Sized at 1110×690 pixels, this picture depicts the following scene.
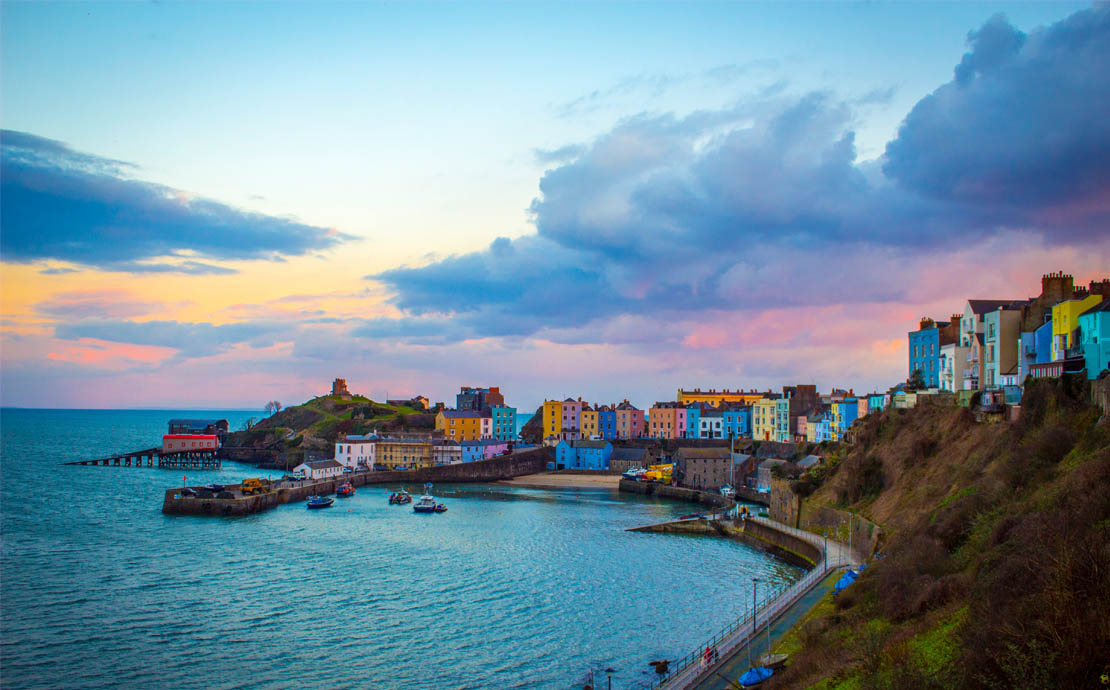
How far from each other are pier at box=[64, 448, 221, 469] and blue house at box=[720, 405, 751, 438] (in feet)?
254

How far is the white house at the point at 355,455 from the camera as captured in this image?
100250 millimetres

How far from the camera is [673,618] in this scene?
34.1 metres

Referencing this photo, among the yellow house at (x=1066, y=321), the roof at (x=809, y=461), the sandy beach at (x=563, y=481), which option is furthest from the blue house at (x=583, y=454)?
the yellow house at (x=1066, y=321)

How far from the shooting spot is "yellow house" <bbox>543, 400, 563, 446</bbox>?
126 m

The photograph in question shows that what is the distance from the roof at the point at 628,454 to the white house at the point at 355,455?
34.1 metres

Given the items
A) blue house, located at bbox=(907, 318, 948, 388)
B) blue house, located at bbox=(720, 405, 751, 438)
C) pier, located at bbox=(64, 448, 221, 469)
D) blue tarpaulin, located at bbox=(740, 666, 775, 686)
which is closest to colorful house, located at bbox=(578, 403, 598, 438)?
blue house, located at bbox=(720, 405, 751, 438)

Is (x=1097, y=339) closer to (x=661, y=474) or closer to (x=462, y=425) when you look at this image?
(x=661, y=474)

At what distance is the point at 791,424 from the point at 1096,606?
90090 millimetres

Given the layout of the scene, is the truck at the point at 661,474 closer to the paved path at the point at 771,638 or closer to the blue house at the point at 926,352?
the blue house at the point at 926,352

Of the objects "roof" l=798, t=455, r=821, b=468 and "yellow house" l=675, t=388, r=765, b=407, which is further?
"yellow house" l=675, t=388, r=765, b=407

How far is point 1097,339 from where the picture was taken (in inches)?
1261

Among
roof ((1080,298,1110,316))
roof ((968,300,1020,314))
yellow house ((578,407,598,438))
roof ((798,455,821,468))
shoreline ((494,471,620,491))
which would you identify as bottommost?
shoreline ((494,471,620,491))

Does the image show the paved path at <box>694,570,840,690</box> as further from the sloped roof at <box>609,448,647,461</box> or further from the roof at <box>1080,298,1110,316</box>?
the sloped roof at <box>609,448,647,461</box>

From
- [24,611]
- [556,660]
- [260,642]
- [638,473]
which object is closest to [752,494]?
[638,473]
